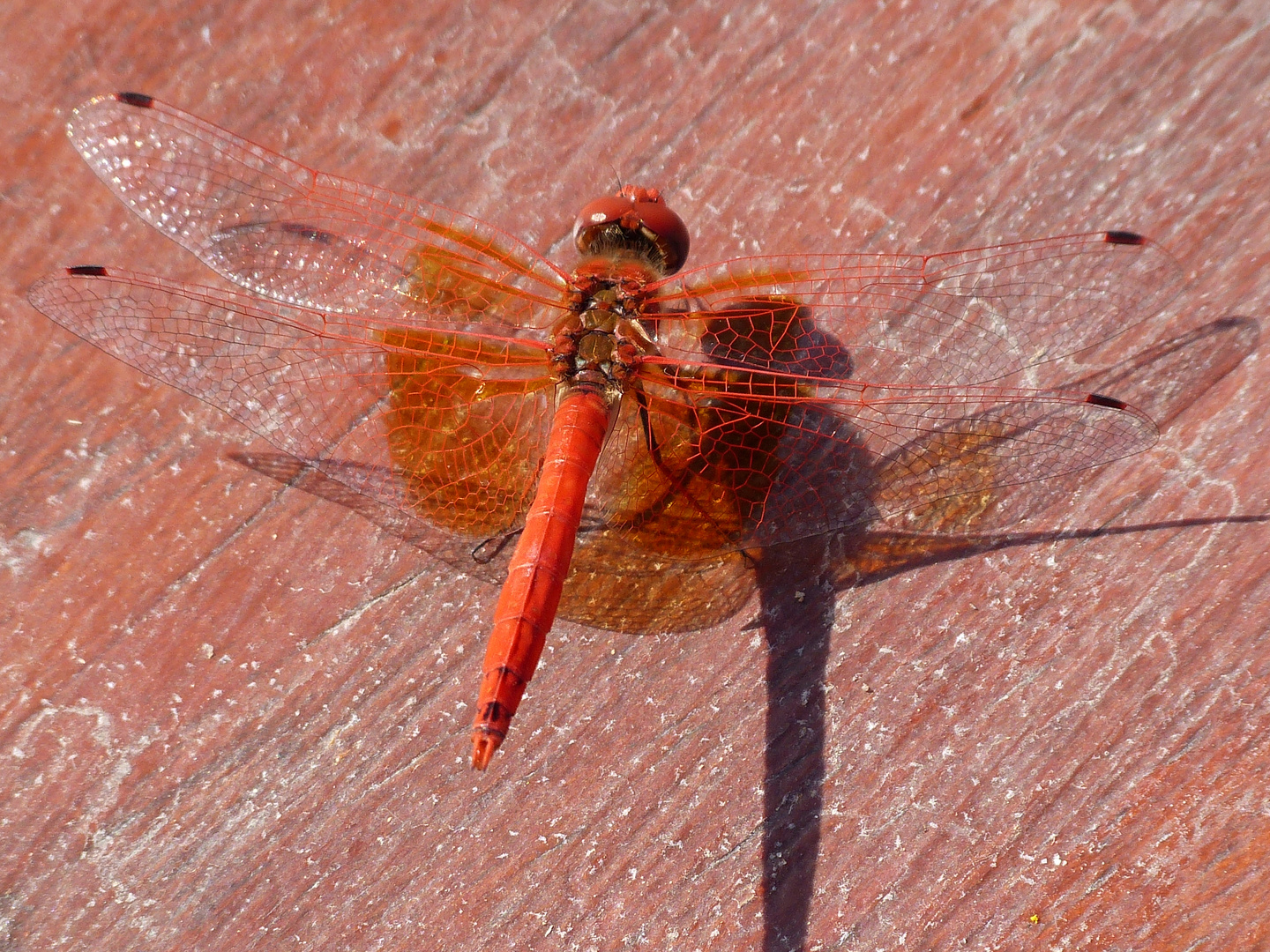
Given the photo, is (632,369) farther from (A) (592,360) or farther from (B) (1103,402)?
(B) (1103,402)

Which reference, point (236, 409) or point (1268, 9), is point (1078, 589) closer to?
point (1268, 9)

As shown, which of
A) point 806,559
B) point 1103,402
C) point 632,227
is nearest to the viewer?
point 1103,402

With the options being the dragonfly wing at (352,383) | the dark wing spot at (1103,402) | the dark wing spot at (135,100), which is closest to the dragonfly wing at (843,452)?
the dark wing spot at (1103,402)

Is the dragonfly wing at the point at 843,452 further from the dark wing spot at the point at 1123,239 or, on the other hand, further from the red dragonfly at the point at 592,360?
the dark wing spot at the point at 1123,239

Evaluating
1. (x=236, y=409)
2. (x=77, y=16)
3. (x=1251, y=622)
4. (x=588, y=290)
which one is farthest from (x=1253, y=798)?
(x=77, y=16)

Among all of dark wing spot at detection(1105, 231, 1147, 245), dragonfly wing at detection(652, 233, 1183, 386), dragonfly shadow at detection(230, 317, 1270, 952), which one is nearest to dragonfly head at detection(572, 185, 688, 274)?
dragonfly wing at detection(652, 233, 1183, 386)

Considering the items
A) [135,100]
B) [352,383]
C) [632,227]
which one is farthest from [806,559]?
[135,100]

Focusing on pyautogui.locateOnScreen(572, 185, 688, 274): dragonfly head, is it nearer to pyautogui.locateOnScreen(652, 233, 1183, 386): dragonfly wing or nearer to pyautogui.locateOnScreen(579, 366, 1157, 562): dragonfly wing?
pyautogui.locateOnScreen(652, 233, 1183, 386): dragonfly wing
